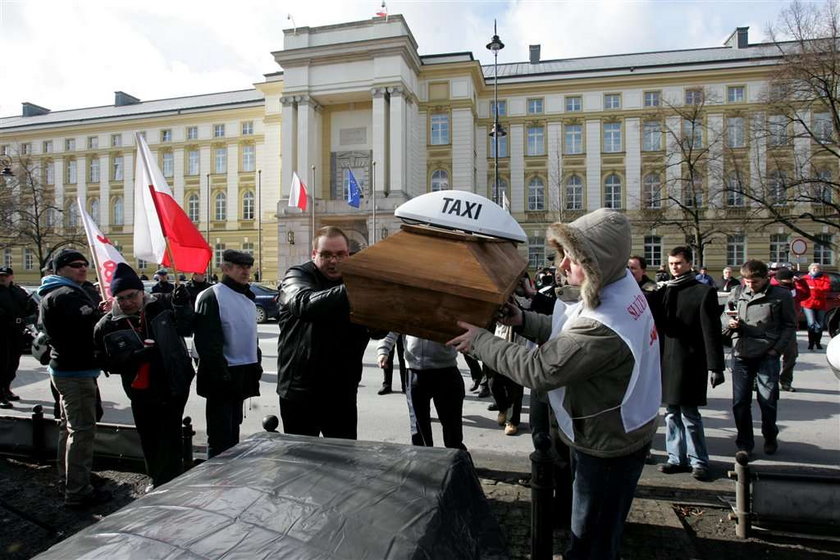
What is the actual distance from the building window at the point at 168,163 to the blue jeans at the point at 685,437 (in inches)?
2136

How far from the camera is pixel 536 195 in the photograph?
43.2 meters

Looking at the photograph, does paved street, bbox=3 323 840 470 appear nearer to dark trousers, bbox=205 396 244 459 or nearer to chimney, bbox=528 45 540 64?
dark trousers, bbox=205 396 244 459

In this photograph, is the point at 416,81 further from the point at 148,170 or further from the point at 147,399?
the point at 147,399

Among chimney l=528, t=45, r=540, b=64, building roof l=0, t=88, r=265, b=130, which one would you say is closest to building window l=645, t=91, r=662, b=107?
chimney l=528, t=45, r=540, b=64

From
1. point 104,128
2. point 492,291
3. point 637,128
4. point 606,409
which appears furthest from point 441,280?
point 104,128

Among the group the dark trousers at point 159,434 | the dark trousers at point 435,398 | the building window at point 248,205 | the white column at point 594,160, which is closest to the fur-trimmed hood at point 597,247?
the dark trousers at point 435,398

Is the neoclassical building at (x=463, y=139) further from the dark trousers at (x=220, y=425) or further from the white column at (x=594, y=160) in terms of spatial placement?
the dark trousers at (x=220, y=425)

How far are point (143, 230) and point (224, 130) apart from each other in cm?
4799

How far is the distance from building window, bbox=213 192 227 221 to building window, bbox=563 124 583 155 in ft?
101

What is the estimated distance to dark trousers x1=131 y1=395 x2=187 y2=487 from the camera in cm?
401

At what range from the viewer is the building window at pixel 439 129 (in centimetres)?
4122

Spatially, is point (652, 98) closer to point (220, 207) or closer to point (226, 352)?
point (220, 207)

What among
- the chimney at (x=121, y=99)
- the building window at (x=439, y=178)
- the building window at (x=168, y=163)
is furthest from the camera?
the chimney at (x=121, y=99)

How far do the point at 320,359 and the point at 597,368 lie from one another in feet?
6.17
